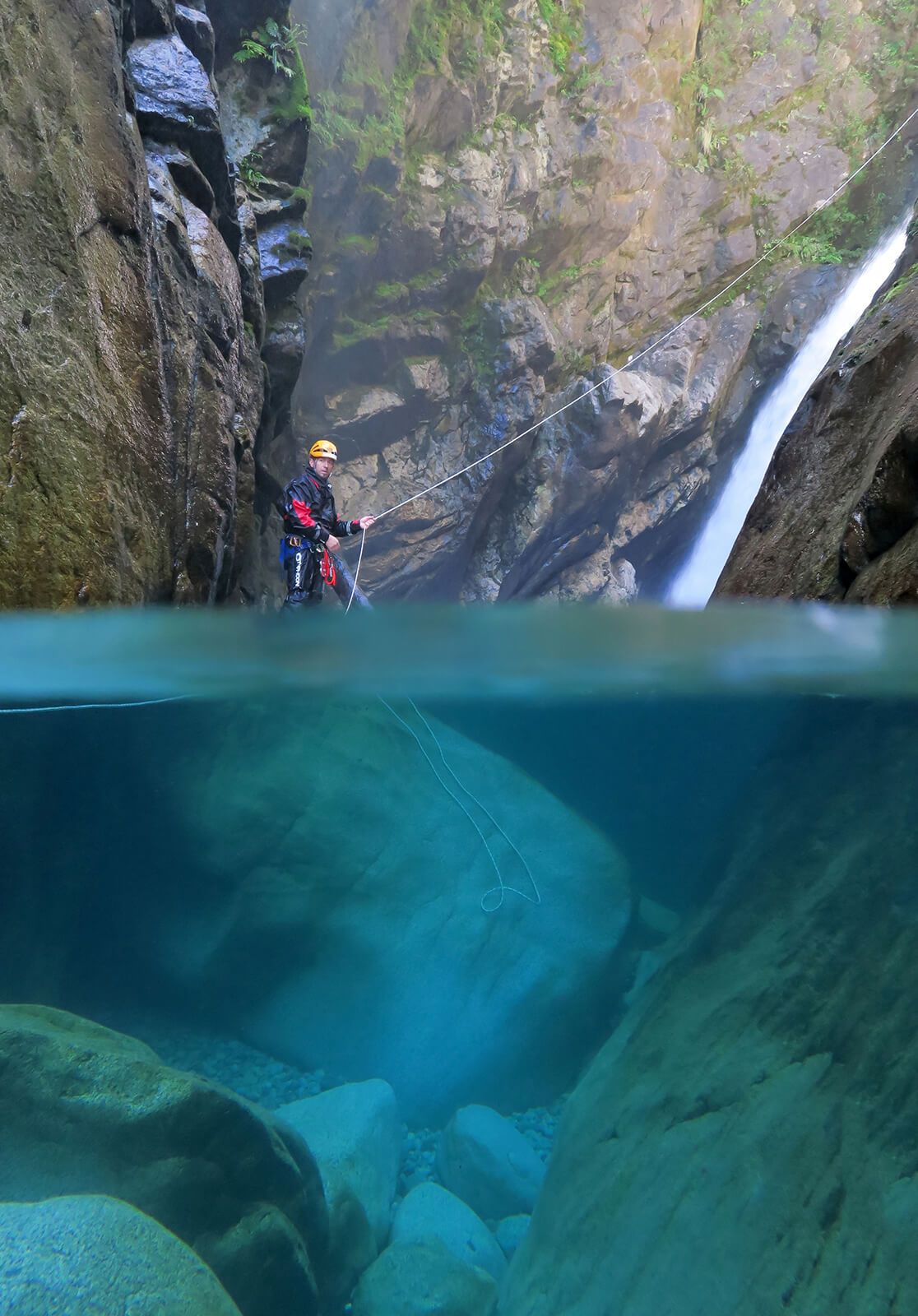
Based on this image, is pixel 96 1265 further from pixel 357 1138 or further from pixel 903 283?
pixel 903 283

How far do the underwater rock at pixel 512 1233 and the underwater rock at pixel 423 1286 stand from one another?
0.15 meters

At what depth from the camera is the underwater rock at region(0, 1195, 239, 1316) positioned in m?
1.75

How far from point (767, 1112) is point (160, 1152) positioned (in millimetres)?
1917

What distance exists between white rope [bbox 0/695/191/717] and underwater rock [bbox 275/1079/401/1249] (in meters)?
2.18

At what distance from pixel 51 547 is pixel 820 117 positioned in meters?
22.7

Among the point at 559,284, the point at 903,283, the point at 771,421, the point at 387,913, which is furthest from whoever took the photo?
the point at 771,421

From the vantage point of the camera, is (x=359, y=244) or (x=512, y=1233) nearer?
(x=512, y=1233)

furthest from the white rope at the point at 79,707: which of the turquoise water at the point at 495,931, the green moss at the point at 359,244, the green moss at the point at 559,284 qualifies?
the green moss at the point at 559,284

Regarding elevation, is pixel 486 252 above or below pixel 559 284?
above

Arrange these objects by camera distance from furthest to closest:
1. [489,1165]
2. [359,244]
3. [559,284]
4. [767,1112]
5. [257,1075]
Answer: [559,284] < [359,244] < [489,1165] < [257,1075] < [767,1112]

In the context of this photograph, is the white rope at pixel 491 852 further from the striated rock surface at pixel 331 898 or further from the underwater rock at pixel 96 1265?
the underwater rock at pixel 96 1265

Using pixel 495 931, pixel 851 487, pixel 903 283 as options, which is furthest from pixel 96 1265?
pixel 903 283

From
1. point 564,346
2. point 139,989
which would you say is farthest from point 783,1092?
point 564,346

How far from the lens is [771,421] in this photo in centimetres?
2008
